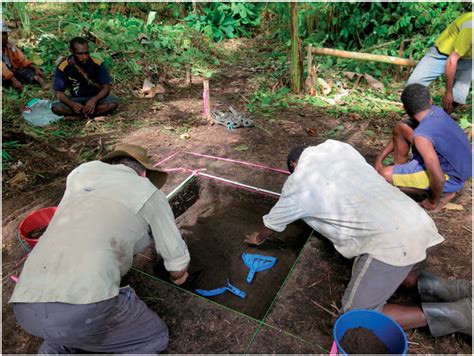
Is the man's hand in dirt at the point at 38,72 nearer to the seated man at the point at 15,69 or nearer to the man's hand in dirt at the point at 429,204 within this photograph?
the seated man at the point at 15,69

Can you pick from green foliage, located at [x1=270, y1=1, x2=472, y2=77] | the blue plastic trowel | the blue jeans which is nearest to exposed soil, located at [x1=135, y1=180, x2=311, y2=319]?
the blue plastic trowel

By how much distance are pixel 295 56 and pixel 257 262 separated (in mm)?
4036

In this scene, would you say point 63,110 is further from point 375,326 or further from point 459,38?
point 459,38

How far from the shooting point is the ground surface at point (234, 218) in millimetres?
2135

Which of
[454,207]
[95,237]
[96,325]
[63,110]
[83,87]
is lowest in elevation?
[454,207]

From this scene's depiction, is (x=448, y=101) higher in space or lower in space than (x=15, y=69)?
higher

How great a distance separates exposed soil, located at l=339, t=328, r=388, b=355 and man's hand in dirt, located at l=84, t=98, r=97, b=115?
176 inches

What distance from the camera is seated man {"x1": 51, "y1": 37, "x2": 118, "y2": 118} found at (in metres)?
4.77

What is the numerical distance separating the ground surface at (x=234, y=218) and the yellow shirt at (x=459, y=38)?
1164mm

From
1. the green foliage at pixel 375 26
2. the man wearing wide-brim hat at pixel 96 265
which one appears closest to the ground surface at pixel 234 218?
the man wearing wide-brim hat at pixel 96 265

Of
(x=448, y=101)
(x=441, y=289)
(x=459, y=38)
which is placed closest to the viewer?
(x=441, y=289)

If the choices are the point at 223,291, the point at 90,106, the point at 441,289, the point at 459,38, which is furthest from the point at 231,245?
the point at 459,38

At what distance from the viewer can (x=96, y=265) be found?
166cm

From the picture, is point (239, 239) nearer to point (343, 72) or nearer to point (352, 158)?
point (352, 158)
